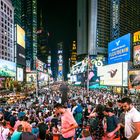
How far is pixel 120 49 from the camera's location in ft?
146

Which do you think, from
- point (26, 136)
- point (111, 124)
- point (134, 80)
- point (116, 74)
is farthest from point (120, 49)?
point (26, 136)

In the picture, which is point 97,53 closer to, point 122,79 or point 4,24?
point 4,24

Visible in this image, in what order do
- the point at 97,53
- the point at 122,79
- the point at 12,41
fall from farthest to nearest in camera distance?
the point at 97,53, the point at 12,41, the point at 122,79

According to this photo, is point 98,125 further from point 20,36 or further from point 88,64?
point 20,36

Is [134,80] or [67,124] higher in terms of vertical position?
[134,80]

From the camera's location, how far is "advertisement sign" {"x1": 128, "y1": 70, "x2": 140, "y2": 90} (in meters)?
35.3

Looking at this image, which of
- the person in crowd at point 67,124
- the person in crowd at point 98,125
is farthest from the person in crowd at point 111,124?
the person in crowd at point 67,124

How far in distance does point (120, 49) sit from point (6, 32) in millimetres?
85792

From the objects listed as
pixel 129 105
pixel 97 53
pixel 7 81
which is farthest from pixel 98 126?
pixel 97 53

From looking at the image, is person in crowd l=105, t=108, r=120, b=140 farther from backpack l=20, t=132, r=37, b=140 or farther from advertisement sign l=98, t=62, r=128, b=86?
advertisement sign l=98, t=62, r=128, b=86

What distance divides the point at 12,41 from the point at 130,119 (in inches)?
5024

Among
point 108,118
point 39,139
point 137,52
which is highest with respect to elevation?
point 137,52

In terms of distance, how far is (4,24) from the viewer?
12188 centimetres

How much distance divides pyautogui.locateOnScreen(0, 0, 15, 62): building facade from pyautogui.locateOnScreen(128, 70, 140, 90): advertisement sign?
84.1m
